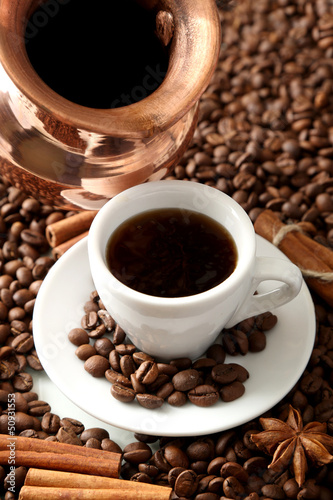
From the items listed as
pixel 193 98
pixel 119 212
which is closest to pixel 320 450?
pixel 119 212

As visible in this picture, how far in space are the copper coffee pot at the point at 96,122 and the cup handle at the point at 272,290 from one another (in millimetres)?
370

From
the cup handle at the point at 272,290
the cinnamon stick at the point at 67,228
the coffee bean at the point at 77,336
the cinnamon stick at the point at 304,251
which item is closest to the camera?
the cup handle at the point at 272,290

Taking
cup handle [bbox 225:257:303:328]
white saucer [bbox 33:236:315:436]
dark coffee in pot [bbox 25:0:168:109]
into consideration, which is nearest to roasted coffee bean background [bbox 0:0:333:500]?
white saucer [bbox 33:236:315:436]

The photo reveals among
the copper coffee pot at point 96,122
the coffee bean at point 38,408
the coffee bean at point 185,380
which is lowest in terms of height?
the coffee bean at point 185,380

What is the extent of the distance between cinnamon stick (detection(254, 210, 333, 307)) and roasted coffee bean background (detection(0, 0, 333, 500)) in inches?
2.6

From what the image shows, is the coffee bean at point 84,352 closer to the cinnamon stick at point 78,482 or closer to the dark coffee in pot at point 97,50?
the cinnamon stick at point 78,482

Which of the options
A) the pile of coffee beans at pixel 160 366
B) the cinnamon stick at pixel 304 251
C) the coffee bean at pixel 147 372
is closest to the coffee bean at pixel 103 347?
the pile of coffee beans at pixel 160 366

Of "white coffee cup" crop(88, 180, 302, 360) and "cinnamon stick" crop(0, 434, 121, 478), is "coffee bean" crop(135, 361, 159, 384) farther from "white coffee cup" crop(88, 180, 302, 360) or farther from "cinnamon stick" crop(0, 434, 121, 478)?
"cinnamon stick" crop(0, 434, 121, 478)

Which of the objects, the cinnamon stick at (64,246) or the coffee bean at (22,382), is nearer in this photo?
the coffee bean at (22,382)

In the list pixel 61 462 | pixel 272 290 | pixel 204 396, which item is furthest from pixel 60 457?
pixel 272 290

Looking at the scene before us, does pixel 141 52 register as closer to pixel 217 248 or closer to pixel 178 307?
pixel 217 248

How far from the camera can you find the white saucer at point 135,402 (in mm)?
1213

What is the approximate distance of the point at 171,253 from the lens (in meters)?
1.28

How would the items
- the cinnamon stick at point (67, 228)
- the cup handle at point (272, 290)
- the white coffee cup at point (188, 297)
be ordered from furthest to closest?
the cinnamon stick at point (67, 228)
the cup handle at point (272, 290)
the white coffee cup at point (188, 297)
